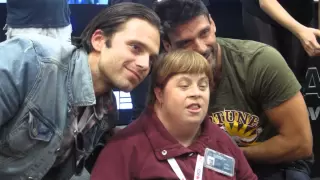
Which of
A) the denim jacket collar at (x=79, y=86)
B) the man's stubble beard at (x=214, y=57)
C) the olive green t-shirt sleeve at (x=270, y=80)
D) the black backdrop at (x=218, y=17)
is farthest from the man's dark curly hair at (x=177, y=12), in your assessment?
the black backdrop at (x=218, y=17)

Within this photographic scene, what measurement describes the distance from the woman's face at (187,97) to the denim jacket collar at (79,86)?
0.70ft

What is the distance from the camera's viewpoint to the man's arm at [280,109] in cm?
148

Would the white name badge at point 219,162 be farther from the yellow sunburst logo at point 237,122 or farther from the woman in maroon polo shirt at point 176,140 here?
the yellow sunburst logo at point 237,122

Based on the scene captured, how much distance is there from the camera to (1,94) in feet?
3.68

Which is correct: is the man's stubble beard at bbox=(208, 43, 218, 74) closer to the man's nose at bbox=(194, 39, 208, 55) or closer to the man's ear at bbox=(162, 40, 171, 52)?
the man's nose at bbox=(194, 39, 208, 55)

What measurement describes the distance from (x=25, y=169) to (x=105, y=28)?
1.43 ft

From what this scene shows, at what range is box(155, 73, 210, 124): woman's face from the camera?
50.6 inches

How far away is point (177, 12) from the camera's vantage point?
60.5 inches

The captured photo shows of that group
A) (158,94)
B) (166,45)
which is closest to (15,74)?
(158,94)

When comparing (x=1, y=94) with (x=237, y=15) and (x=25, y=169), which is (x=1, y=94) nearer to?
(x=25, y=169)

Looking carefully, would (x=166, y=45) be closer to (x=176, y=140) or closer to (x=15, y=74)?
(x=176, y=140)

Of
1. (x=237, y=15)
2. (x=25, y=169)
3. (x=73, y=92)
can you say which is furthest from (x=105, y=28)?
(x=237, y=15)

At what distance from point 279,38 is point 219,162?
2.71 ft

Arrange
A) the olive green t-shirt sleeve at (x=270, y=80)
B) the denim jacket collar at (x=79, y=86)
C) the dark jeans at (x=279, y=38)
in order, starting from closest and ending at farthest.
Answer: the denim jacket collar at (x=79, y=86) < the olive green t-shirt sleeve at (x=270, y=80) < the dark jeans at (x=279, y=38)
